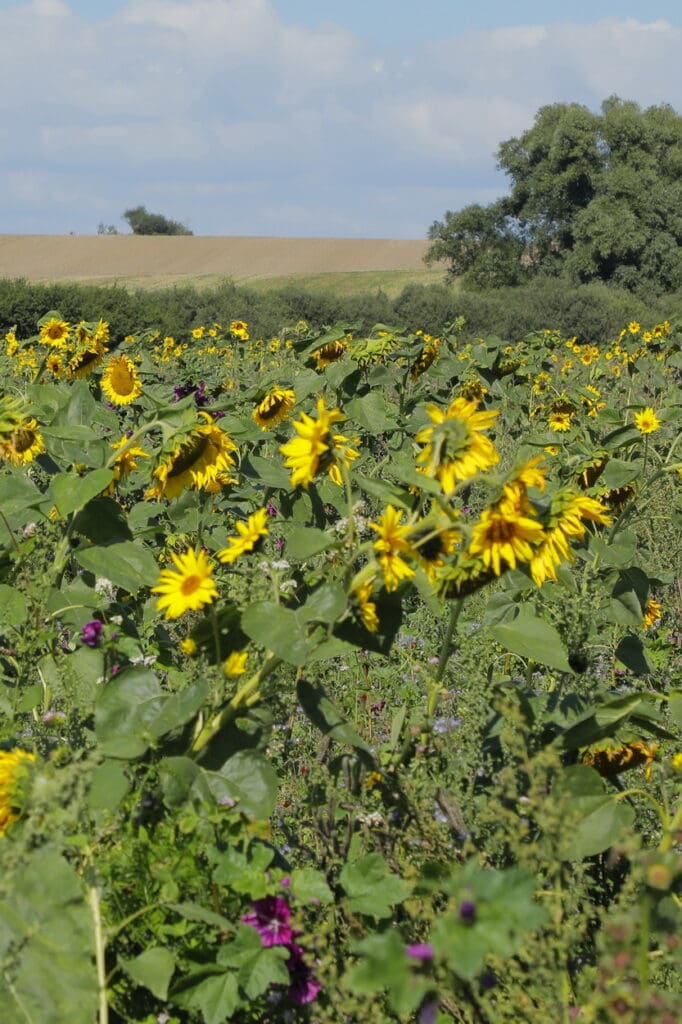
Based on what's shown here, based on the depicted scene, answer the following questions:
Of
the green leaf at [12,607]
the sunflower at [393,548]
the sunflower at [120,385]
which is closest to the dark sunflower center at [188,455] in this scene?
the green leaf at [12,607]

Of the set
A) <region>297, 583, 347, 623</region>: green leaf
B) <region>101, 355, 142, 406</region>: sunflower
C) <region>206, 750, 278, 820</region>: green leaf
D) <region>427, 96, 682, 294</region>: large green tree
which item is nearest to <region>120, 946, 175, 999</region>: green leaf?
<region>206, 750, 278, 820</region>: green leaf

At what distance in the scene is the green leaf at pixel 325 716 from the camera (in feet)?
5.48

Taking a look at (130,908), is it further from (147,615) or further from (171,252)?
(171,252)

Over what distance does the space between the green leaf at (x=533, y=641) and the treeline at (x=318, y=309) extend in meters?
12.6

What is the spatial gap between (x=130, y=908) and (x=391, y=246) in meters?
52.6

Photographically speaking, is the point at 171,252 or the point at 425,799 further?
the point at 171,252

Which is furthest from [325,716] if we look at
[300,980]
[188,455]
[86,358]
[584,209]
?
[584,209]

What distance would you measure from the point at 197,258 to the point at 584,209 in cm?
1933

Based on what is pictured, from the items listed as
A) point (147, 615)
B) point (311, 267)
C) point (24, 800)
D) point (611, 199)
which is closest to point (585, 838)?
point (24, 800)

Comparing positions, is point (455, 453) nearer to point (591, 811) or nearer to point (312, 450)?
point (312, 450)

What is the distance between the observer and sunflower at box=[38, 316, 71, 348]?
15.7ft

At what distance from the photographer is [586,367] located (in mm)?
10312

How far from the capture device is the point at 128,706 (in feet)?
5.73

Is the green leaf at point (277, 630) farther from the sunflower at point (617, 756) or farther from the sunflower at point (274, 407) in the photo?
the sunflower at point (274, 407)
